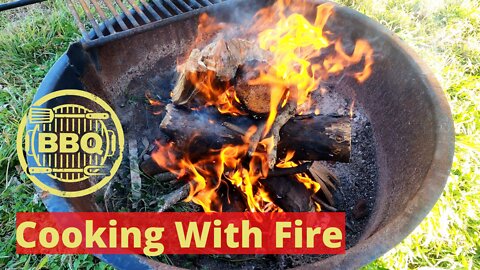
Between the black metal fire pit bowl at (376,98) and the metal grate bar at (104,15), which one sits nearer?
the black metal fire pit bowl at (376,98)

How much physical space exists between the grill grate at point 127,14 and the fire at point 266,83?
13 cm

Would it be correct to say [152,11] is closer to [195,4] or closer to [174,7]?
[174,7]

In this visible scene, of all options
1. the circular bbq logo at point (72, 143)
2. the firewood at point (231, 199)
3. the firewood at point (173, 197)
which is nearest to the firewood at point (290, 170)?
the firewood at point (231, 199)

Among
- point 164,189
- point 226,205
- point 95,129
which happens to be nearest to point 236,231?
point 226,205

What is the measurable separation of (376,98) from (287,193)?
2.44 ft

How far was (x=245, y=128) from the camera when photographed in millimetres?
1694

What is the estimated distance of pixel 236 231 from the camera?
6.03ft

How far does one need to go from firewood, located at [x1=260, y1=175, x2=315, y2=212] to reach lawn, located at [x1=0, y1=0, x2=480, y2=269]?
0.50 metres

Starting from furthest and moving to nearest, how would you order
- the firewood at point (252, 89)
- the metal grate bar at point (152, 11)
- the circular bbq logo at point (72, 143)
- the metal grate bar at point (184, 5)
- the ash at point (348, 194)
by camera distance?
1. the metal grate bar at point (184, 5)
2. the metal grate bar at point (152, 11)
3. the ash at point (348, 194)
4. the firewood at point (252, 89)
5. the circular bbq logo at point (72, 143)

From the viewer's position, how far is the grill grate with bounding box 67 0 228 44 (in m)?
1.89

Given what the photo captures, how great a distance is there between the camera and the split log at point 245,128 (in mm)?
1688

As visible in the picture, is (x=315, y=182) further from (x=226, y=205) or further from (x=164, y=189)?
(x=164, y=189)

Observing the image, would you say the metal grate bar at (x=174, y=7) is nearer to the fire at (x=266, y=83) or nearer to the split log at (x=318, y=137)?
the fire at (x=266, y=83)

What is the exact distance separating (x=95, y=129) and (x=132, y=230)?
1.88 feet
